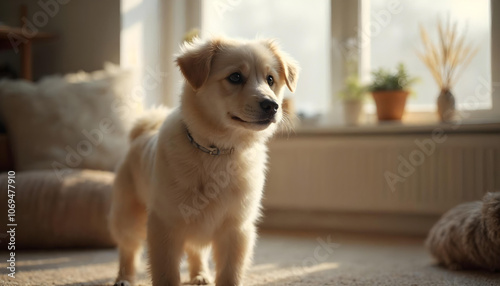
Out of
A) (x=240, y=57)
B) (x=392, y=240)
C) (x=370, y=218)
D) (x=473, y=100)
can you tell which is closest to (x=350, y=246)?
(x=392, y=240)

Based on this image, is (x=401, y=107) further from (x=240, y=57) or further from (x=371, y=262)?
(x=240, y=57)

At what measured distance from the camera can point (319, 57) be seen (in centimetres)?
334

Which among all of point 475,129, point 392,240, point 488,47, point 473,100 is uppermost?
point 488,47

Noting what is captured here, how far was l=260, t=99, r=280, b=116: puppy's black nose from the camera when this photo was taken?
1433 mm

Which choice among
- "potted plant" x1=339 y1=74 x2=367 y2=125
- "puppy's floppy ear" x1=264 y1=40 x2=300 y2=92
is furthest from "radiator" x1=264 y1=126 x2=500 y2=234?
"puppy's floppy ear" x1=264 y1=40 x2=300 y2=92

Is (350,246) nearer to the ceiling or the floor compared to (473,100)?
nearer to the floor

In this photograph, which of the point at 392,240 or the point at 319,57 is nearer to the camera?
the point at 392,240

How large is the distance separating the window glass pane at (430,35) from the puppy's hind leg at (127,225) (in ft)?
6.89

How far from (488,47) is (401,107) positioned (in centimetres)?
66

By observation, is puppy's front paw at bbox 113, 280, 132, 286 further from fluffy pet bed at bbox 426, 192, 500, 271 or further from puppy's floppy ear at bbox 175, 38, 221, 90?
fluffy pet bed at bbox 426, 192, 500, 271

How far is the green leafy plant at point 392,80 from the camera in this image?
9.56ft

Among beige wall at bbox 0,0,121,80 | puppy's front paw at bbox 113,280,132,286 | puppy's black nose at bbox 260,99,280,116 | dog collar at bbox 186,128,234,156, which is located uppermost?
beige wall at bbox 0,0,121,80

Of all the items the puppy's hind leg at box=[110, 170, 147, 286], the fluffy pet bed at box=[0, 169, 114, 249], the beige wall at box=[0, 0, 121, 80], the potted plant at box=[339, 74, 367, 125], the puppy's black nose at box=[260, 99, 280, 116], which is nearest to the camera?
the puppy's black nose at box=[260, 99, 280, 116]

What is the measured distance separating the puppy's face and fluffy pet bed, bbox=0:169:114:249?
1295 millimetres
